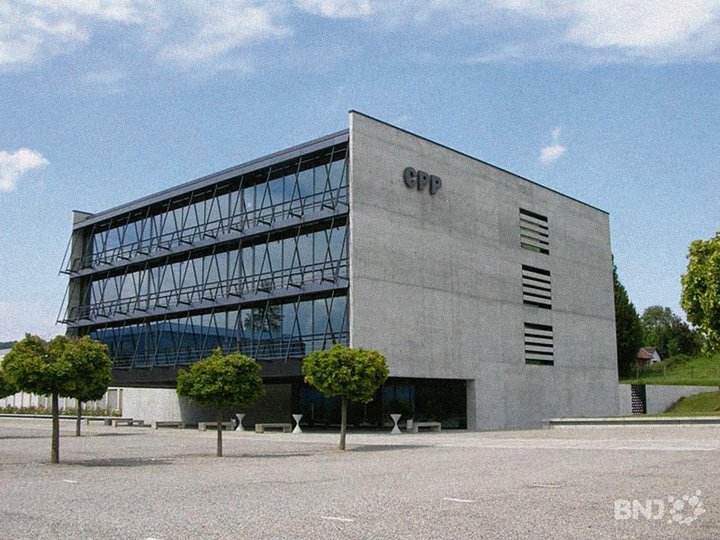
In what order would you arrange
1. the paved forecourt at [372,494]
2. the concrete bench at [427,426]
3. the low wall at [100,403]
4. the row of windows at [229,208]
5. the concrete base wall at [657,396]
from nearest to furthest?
the paved forecourt at [372,494], the row of windows at [229,208], the concrete bench at [427,426], the concrete base wall at [657,396], the low wall at [100,403]

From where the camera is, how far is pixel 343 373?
26.3 m

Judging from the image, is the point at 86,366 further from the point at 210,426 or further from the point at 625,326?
the point at 625,326

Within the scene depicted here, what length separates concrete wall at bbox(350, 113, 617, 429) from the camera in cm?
3831

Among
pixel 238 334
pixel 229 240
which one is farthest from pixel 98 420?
pixel 229 240

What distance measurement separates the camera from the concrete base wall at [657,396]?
56594mm

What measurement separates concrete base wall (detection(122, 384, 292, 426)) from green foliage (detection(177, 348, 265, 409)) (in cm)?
2264

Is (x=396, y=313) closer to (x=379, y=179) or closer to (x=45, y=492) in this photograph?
(x=379, y=179)

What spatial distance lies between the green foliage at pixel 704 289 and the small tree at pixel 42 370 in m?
32.0

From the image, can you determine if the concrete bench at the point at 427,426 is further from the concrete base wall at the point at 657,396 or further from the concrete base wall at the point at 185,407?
the concrete base wall at the point at 657,396

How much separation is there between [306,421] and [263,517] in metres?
35.7

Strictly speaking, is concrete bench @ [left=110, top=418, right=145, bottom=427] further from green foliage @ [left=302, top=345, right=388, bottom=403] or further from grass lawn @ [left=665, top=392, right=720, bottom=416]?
grass lawn @ [left=665, top=392, right=720, bottom=416]

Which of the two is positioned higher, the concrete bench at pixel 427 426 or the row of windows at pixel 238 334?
the row of windows at pixel 238 334

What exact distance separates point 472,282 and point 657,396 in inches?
972

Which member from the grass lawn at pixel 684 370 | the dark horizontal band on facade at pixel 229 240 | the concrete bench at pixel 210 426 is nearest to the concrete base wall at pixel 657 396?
the grass lawn at pixel 684 370
